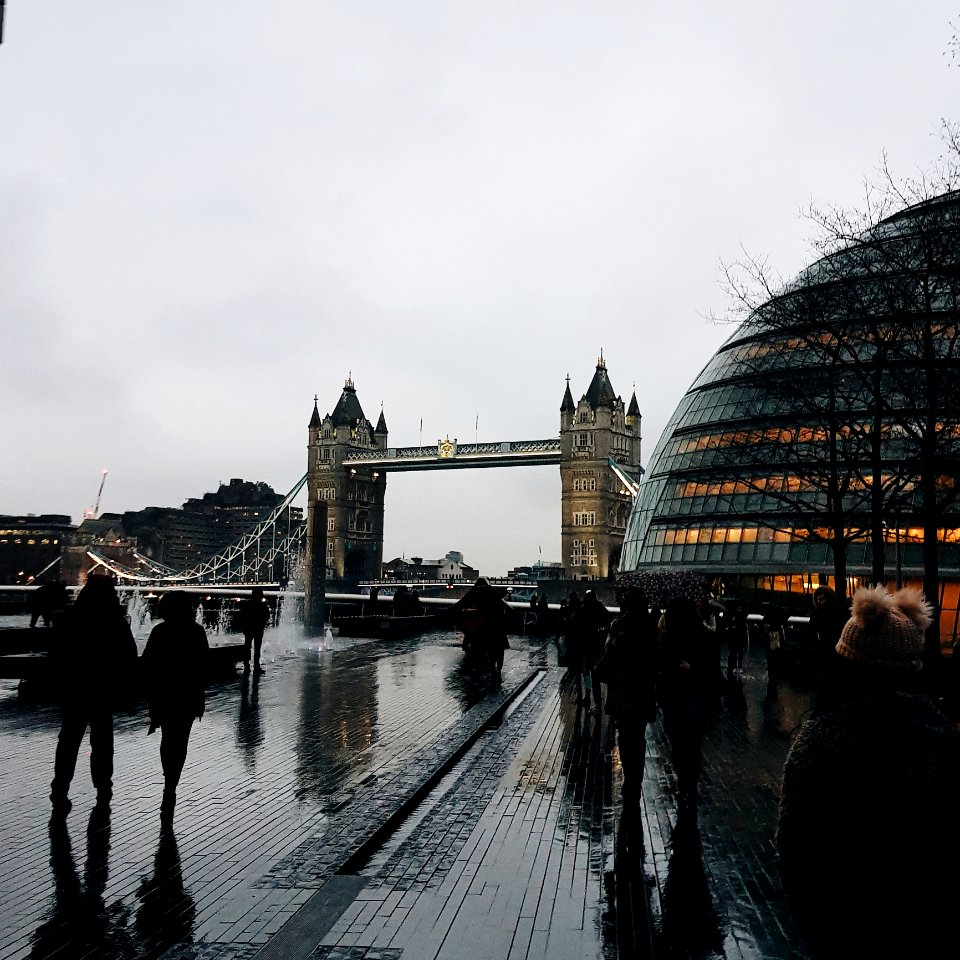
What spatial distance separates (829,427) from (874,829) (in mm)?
23181

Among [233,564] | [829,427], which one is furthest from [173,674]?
[233,564]

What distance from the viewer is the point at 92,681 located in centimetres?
892

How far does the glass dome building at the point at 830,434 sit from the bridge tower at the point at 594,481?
76526 millimetres

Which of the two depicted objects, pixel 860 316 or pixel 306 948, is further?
pixel 860 316

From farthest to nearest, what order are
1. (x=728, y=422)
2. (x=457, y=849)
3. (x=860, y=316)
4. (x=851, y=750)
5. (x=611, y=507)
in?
(x=611, y=507) < (x=728, y=422) < (x=860, y=316) < (x=457, y=849) < (x=851, y=750)

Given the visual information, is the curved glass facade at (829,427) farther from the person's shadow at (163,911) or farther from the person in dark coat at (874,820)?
the person in dark coat at (874,820)

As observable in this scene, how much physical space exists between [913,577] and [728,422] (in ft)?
39.9

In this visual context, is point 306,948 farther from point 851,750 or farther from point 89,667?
point 89,667

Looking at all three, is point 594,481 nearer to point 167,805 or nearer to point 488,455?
point 488,455

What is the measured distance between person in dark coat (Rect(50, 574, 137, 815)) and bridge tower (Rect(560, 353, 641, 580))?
4898 inches

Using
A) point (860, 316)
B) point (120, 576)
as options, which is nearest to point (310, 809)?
point (860, 316)

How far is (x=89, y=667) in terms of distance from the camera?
8922 mm

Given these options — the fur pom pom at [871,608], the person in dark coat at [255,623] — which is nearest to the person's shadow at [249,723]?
the person in dark coat at [255,623]

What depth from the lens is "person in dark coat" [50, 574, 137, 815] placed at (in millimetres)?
8906
